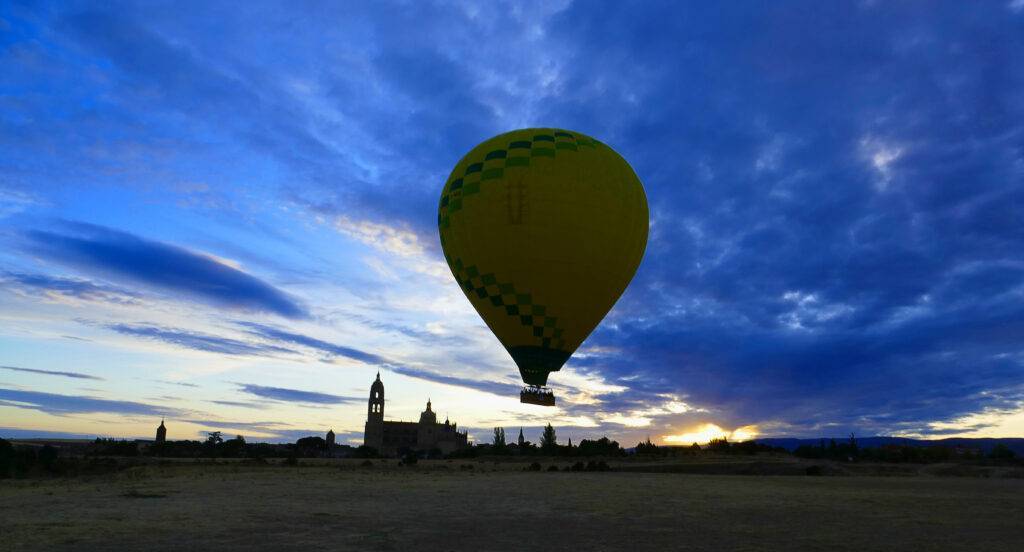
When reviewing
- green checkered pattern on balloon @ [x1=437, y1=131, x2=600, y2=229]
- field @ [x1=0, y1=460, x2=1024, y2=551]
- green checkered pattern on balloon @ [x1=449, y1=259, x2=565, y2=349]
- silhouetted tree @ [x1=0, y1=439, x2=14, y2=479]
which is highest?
green checkered pattern on balloon @ [x1=437, y1=131, x2=600, y2=229]

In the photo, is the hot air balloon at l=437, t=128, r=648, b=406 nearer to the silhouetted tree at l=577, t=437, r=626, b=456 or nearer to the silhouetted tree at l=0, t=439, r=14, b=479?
the silhouetted tree at l=0, t=439, r=14, b=479

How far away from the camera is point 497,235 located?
3359 cm

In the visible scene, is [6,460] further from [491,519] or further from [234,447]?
[234,447]

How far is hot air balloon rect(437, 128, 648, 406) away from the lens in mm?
33188

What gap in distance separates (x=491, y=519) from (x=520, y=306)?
43.2ft

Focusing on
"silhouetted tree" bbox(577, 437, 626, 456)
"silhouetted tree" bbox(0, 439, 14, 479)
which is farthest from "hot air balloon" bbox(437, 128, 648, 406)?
"silhouetted tree" bbox(577, 437, 626, 456)

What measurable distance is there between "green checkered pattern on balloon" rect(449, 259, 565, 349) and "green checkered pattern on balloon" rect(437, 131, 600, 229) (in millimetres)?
4069

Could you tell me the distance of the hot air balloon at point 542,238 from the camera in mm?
33188

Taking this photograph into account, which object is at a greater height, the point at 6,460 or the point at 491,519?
the point at 6,460

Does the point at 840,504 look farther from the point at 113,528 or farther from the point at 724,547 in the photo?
the point at 113,528

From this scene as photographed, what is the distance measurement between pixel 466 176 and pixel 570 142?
5.98 m

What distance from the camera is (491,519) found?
23.1 m

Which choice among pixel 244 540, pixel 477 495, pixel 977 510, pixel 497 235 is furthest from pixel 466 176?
pixel 977 510

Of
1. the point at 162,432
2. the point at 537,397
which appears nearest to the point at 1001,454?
the point at 537,397
